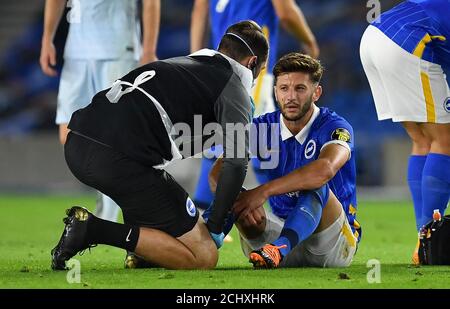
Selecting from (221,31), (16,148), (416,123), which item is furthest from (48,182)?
(416,123)

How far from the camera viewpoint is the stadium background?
13.5 metres

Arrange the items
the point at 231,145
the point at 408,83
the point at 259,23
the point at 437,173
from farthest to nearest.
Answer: the point at 259,23 → the point at 408,83 → the point at 437,173 → the point at 231,145

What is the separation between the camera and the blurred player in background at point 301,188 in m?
4.63

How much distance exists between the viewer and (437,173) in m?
5.23

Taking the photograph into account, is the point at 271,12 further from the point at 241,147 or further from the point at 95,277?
the point at 95,277

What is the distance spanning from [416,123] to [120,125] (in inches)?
69.2

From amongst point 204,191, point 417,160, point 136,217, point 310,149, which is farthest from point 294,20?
point 136,217

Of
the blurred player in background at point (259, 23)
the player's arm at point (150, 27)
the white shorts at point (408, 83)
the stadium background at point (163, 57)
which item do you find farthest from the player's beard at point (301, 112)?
the stadium background at point (163, 57)

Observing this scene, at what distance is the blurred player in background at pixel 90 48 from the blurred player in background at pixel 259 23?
0.49 meters

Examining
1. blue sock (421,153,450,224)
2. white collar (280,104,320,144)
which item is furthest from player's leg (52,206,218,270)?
blue sock (421,153,450,224)

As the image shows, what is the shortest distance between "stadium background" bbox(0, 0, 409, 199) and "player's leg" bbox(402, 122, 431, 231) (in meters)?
6.72

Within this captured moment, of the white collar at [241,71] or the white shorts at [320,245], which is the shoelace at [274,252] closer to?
the white shorts at [320,245]

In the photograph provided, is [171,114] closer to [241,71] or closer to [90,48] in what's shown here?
[241,71]

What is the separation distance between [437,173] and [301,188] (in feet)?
3.11
